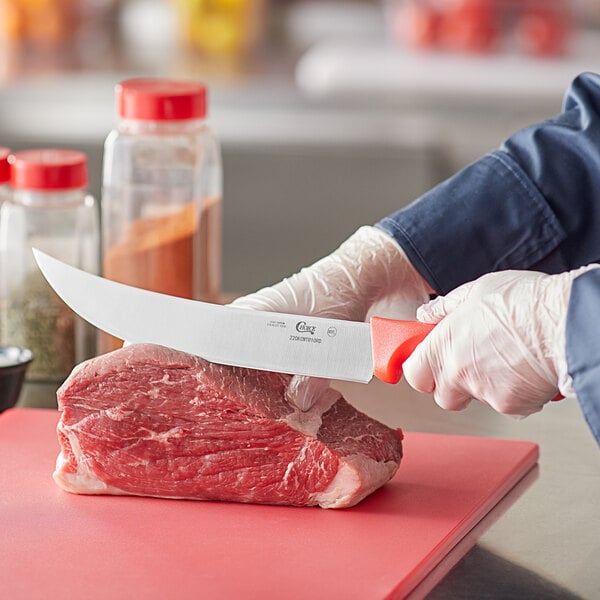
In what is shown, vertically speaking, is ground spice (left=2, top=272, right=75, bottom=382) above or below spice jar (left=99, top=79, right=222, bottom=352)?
below

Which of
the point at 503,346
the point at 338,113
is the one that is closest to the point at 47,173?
the point at 503,346

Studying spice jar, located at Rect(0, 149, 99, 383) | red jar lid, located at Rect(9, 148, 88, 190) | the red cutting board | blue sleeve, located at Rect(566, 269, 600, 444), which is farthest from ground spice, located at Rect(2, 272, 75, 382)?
blue sleeve, located at Rect(566, 269, 600, 444)

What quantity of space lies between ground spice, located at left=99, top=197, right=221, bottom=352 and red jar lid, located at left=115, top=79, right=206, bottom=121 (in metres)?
0.12

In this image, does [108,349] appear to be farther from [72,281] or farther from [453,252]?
[453,252]

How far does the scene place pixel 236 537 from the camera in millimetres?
1089

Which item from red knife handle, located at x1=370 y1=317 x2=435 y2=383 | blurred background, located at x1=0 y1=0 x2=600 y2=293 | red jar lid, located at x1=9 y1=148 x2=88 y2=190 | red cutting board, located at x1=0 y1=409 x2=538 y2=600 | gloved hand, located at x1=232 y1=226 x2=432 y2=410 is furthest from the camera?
blurred background, located at x1=0 y1=0 x2=600 y2=293

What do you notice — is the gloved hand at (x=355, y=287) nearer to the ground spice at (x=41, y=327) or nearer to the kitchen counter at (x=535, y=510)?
the kitchen counter at (x=535, y=510)

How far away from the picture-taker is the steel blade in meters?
1.16

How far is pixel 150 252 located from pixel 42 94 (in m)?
1.58

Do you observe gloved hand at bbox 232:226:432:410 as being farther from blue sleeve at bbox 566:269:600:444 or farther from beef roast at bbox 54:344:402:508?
blue sleeve at bbox 566:269:600:444

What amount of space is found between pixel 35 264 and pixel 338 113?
5.02 feet

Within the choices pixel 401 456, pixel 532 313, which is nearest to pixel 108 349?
pixel 401 456

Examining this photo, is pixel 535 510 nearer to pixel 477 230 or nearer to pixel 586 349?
pixel 586 349

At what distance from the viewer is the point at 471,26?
3.13 m
